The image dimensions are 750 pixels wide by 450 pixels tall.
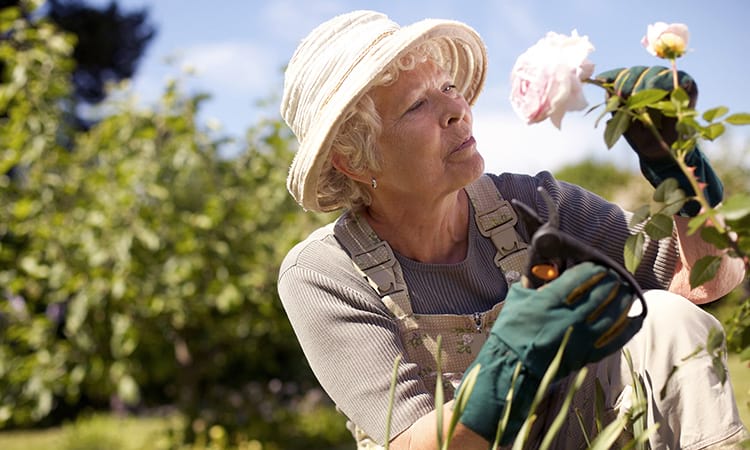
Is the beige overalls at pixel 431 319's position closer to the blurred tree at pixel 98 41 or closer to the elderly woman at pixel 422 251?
the elderly woman at pixel 422 251

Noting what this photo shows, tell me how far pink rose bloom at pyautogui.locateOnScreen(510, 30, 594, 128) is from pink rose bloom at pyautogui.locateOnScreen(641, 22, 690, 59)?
100 millimetres

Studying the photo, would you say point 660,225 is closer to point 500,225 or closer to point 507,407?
point 507,407

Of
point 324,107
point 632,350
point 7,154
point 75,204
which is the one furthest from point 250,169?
point 632,350

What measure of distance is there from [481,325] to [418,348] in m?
0.16

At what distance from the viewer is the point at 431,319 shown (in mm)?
1979

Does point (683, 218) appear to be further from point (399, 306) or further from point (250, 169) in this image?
point (250, 169)

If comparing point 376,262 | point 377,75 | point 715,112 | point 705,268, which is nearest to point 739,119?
point 715,112

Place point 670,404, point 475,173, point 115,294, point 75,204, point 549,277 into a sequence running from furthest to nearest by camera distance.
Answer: point 75,204, point 115,294, point 475,173, point 670,404, point 549,277

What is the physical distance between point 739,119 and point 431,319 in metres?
0.90

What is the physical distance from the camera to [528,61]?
141cm

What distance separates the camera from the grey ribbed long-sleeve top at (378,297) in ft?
5.85

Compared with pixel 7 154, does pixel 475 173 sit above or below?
above

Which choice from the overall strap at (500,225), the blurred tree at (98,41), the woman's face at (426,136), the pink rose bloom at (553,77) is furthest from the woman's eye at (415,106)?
the blurred tree at (98,41)

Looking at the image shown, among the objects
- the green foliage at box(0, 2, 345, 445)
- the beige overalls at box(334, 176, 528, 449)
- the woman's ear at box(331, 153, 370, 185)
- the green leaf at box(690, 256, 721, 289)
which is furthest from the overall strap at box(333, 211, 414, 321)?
the green foliage at box(0, 2, 345, 445)
